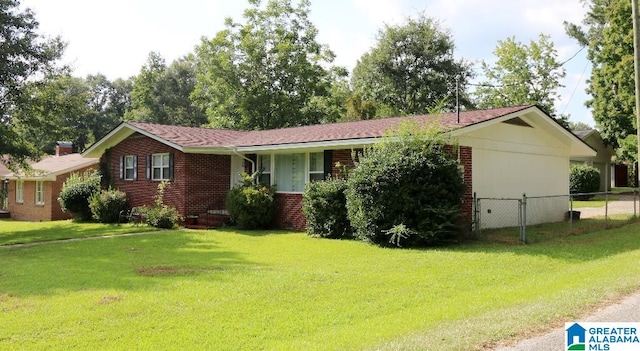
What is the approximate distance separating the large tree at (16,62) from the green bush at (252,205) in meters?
9.11

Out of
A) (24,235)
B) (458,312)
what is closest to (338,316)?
(458,312)

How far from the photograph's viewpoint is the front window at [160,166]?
63.1 ft

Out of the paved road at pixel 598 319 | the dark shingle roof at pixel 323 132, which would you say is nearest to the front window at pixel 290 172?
the dark shingle roof at pixel 323 132

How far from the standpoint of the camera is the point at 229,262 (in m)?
10.4

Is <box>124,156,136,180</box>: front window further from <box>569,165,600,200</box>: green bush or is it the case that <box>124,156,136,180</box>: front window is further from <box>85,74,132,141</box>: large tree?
<box>85,74,132,141</box>: large tree

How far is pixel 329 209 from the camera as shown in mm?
14367

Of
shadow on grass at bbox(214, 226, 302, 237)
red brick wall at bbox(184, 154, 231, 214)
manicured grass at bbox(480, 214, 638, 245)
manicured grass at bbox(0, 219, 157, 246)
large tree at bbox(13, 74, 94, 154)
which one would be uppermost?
large tree at bbox(13, 74, 94, 154)

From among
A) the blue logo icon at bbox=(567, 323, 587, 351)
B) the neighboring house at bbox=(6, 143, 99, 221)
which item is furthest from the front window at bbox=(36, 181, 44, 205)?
the blue logo icon at bbox=(567, 323, 587, 351)

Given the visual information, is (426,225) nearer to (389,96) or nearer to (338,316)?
(338,316)

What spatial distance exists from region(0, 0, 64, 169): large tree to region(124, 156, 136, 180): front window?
11.1 ft

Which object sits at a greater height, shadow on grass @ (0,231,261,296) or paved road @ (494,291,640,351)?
paved road @ (494,291,640,351)

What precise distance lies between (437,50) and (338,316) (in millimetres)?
36983

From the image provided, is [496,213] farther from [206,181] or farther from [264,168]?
[206,181]

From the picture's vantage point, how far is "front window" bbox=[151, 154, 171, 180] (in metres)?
19.2
